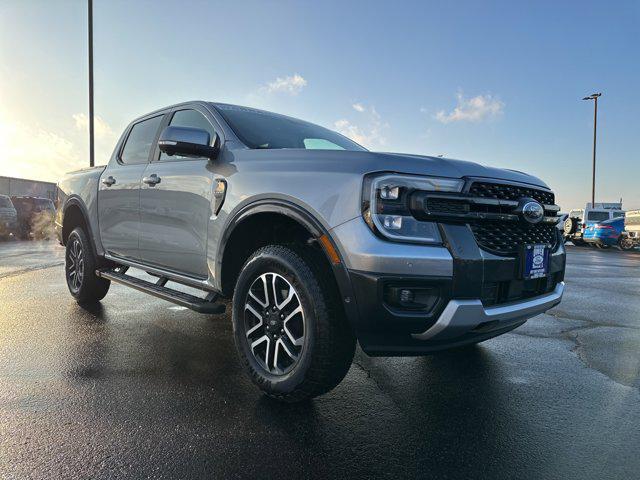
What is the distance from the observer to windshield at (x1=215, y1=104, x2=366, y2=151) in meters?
3.33

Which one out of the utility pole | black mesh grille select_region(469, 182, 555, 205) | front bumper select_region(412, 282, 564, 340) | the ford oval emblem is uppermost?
the utility pole

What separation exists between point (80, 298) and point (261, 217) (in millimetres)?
3347

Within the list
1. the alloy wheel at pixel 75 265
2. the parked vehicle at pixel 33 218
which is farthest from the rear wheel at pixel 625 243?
the parked vehicle at pixel 33 218

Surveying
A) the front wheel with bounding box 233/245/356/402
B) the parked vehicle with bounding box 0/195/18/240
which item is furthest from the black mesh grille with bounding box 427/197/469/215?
the parked vehicle with bounding box 0/195/18/240

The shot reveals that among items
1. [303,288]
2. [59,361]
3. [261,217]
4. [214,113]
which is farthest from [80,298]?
[303,288]

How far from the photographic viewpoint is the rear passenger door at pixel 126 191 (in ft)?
13.5

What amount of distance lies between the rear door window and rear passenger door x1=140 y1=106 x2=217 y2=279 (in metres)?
0.30

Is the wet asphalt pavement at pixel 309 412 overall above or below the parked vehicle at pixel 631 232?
below

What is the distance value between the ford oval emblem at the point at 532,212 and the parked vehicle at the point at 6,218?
681 inches

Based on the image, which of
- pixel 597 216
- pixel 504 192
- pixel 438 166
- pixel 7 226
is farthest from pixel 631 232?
pixel 7 226

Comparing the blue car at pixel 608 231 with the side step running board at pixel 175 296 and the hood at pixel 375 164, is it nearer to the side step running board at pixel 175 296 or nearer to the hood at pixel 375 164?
the hood at pixel 375 164

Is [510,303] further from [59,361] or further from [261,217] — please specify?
[59,361]

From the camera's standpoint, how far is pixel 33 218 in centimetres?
1803

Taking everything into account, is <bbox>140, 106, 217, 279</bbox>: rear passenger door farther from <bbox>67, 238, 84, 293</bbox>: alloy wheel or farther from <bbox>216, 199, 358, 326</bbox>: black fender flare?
<bbox>67, 238, 84, 293</bbox>: alloy wheel
